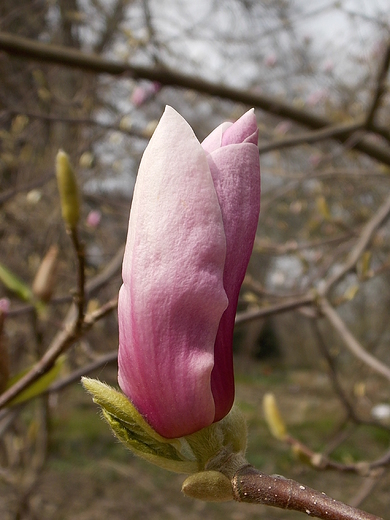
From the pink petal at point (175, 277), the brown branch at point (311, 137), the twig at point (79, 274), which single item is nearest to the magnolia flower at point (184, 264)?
the pink petal at point (175, 277)

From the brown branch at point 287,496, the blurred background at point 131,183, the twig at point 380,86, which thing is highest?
the brown branch at point 287,496

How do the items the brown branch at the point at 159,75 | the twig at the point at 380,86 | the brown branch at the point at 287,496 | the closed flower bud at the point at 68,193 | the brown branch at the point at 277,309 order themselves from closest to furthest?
the brown branch at the point at 287,496
the closed flower bud at the point at 68,193
the brown branch at the point at 277,309
the twig at the point at 380,86
the brown branch at the point at 159,75

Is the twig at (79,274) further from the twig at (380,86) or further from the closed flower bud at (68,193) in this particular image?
the twig at (380,86)

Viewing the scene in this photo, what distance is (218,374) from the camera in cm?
39

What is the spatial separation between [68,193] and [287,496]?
0.33m

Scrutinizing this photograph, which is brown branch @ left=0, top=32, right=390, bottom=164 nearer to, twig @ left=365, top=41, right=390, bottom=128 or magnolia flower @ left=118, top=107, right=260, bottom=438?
twig @ left=365, top=41, right=390, bottom=128

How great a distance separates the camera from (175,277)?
36 cm


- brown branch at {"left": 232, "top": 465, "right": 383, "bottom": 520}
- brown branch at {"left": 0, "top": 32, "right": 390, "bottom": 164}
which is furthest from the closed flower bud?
brown branch at {"left": 0, "top": 32, "right": 390, "bottom": 164}

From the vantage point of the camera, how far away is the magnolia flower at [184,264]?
0.36 m

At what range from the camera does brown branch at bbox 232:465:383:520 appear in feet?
1.04

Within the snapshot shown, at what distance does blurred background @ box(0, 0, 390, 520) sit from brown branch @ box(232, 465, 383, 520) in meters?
0.59

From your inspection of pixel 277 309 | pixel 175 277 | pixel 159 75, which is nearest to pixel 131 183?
pixel 159 75

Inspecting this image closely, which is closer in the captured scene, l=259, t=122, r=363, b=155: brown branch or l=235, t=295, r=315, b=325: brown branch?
l=235, t=295, r=315, b=325: brown branch

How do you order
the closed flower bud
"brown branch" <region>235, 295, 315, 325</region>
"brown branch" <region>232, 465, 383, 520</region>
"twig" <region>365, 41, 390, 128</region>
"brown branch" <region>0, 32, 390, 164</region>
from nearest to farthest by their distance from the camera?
1. "brown branch" <region>232, 465, 383, 520</region>
2. the closed flower bud
3. "brown branch" <region>235, 295, 315, 325</region>
4. "twig" <region>365, 41, 390, 128</region>
5. "brown branch" <region>0, 32, 390, 164</region>
